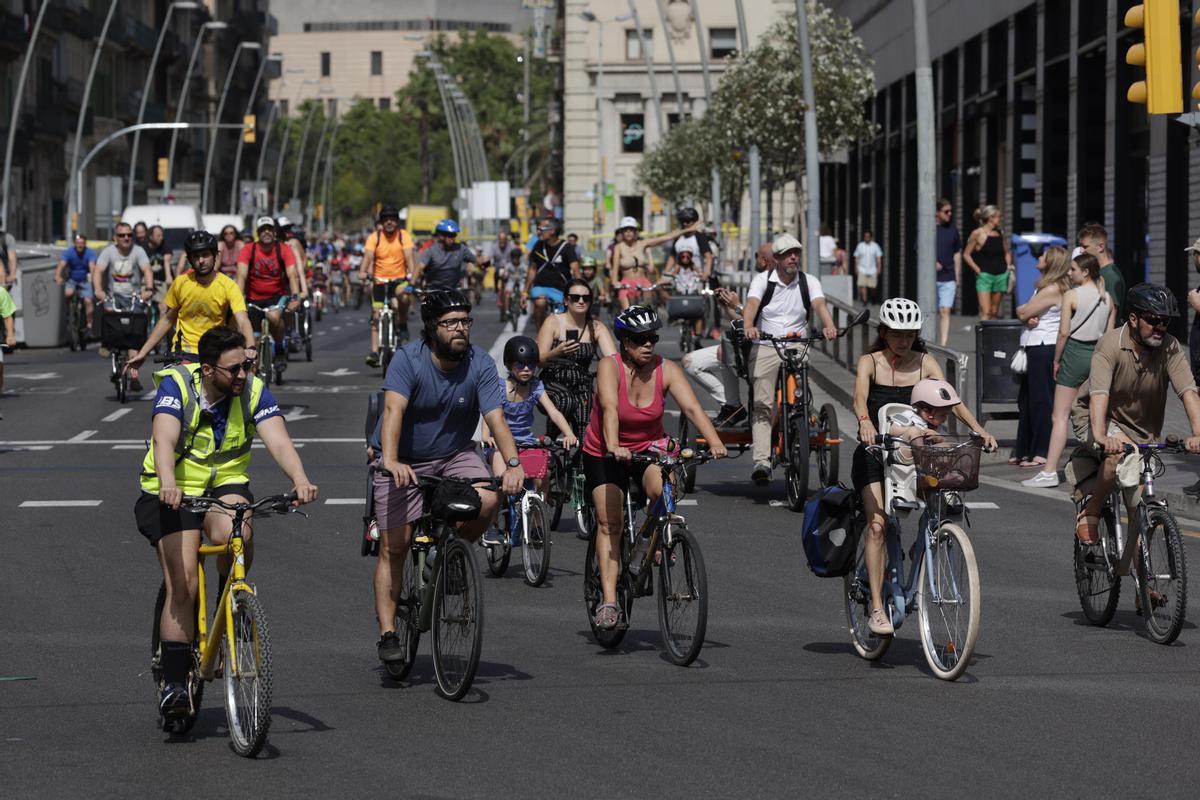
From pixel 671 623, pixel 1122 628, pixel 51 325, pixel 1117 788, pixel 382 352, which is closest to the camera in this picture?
pixel 1117 788

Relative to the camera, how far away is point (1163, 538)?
9891mm

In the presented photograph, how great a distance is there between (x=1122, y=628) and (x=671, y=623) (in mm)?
2303

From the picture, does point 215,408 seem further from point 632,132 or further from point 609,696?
point 632,132

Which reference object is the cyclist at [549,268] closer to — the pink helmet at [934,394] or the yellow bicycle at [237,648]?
the pink helmet at [934,394]

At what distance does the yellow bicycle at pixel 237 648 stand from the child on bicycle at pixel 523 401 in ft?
13.7

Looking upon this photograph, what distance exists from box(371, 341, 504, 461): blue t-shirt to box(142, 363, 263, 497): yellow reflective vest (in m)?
0.82

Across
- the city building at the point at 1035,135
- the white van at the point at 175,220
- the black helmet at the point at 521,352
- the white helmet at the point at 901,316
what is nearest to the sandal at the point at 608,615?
the white helmet at the point at 901,316

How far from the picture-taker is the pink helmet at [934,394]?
9.23m

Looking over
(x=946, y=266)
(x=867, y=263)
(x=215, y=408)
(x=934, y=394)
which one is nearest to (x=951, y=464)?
(x=934, y=394)

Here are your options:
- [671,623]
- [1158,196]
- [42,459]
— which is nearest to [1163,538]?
[671,623]

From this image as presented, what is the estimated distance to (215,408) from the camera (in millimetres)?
7949

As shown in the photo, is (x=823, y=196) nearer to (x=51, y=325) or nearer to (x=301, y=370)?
(x=51, y=325)

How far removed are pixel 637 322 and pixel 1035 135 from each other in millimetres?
29209

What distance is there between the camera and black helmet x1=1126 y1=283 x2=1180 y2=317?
396 inches
